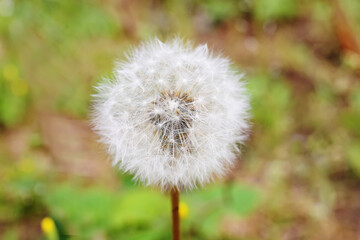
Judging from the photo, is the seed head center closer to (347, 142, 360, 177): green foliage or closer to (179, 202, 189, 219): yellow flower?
(179, 202, 189, 219): yellow flower

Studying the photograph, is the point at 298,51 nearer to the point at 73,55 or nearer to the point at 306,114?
the point at 306,114

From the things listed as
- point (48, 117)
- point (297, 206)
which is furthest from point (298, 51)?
point (48, 117)

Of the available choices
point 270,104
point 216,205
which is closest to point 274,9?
point 270,104

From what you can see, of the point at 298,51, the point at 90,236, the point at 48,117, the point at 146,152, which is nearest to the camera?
the point at 146,152

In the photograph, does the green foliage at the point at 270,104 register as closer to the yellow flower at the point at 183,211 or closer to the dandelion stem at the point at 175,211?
the yellow flower at the point at 183,211

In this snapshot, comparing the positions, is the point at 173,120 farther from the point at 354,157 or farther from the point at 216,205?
the point at 354,157

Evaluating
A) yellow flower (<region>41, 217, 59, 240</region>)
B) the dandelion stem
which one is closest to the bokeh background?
yellow flower (<region>41, 217, 59, 240</region>)
